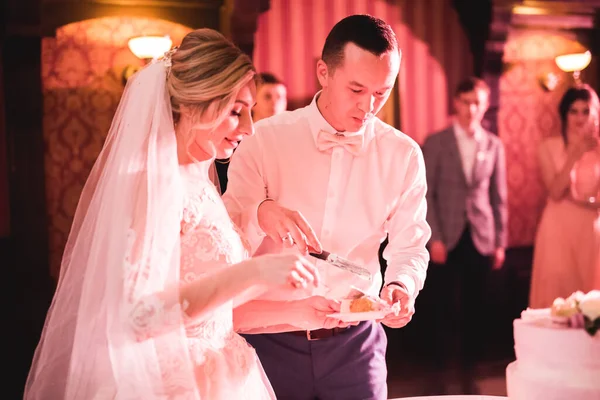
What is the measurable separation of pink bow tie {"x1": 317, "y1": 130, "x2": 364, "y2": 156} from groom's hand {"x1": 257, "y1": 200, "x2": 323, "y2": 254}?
1.02 ft

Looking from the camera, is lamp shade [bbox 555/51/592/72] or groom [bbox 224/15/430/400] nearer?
groom [bbox 224/15/430/400]

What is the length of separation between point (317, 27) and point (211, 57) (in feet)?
15.6

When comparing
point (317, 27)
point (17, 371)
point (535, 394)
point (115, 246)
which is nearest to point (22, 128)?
point (17, 371)

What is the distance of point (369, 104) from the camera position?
2.11 m

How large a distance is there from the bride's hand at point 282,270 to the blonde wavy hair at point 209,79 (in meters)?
0.38

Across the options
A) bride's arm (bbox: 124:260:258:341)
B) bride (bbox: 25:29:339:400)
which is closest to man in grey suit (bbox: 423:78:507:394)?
bride (bbox: 25:29:339:400)

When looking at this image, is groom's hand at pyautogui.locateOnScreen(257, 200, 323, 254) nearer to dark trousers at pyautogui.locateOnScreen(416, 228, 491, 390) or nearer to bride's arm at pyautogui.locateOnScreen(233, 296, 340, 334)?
bride's arm at pyautogui.locateOnScreen(233, 296, 340, 334)

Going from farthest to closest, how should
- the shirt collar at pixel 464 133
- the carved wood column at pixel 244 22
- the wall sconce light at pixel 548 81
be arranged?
1. the wall sconce light at pixel 548 81
2. the carved wood column at pixel 244 22
3. the shirt collar at pixel 464 133

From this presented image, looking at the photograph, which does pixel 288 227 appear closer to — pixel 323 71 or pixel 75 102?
pixel 323 71

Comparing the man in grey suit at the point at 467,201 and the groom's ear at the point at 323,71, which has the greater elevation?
the groom's ear at the point at 323,71

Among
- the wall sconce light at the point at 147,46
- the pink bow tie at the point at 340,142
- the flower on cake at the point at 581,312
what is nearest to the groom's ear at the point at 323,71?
the pink bow tie at the point at 340,142

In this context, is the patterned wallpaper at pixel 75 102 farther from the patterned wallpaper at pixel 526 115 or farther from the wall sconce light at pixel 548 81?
the wall sconce light at pixel 548 81

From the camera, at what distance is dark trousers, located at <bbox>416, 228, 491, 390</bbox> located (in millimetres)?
5031

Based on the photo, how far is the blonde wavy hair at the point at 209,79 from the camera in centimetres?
180
